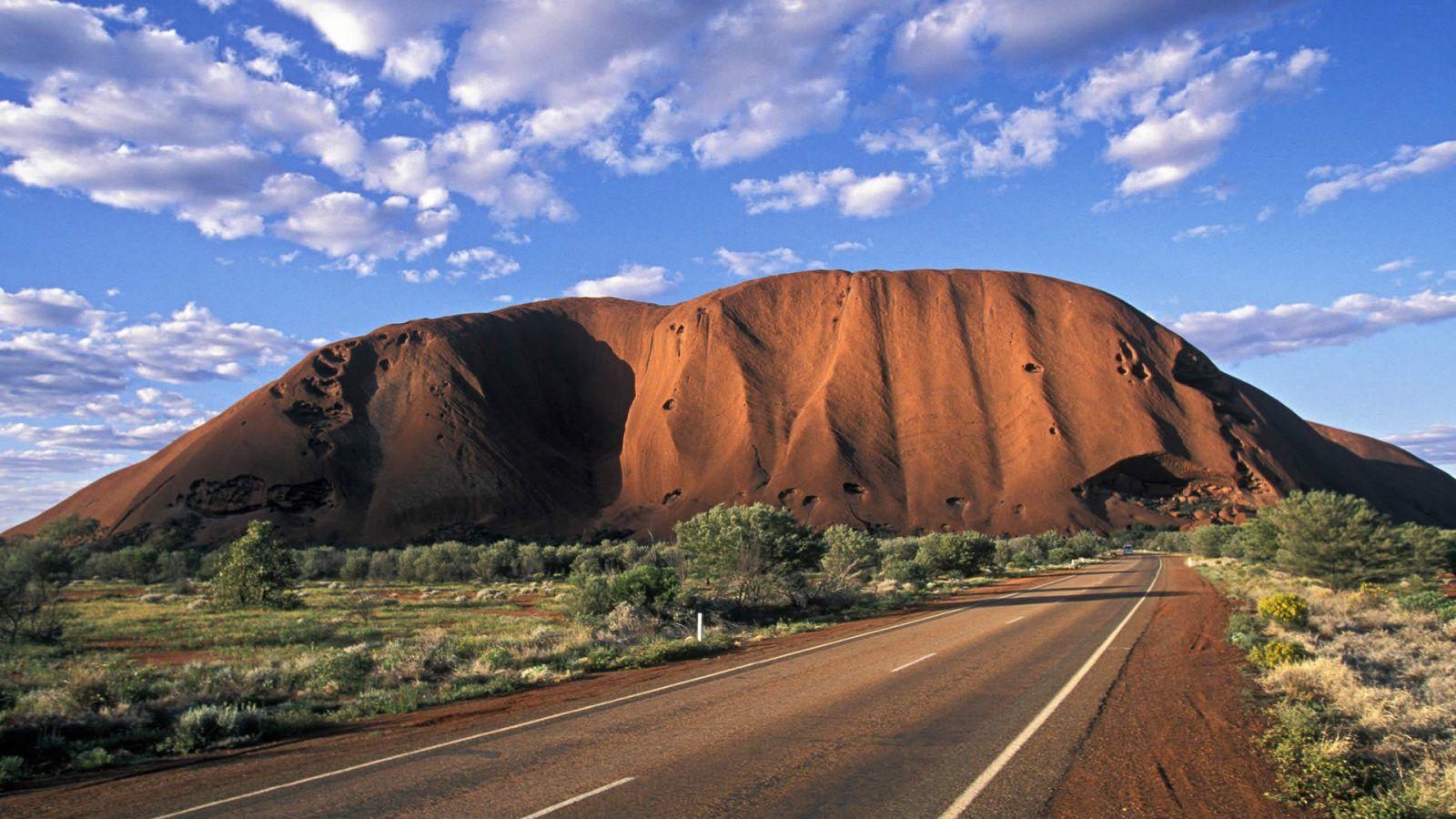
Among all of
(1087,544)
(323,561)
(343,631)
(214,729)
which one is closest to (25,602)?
(343,631)

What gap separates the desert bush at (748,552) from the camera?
23438 mm

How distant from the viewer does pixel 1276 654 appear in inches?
439

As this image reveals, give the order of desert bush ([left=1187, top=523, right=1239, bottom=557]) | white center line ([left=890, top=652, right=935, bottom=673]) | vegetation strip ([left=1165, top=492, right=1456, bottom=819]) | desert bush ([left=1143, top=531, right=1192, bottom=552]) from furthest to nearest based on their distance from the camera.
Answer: desert bush ([left=1143, top=531, right=1192, bottom=552])
desert bush ([left=1187, top=523, right=1239, bottom=557])
white center line ([left=890, top=652, right=935, bottom=673])
vegetation strip ([left=1165, top=492, right=1456, bottom=819])

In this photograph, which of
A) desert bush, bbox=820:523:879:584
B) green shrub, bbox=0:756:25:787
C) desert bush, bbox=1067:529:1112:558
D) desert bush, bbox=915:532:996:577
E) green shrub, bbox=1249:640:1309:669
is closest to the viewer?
green shrub, bbox=0:756:25:787

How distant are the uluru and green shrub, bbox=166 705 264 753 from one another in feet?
202

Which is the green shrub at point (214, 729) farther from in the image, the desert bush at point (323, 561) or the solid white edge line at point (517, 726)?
the desert bush at point (323, 561)

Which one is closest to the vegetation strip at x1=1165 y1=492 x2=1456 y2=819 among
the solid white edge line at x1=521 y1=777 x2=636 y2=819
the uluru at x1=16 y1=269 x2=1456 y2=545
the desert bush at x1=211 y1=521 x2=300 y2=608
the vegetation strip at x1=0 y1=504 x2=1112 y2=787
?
the solid white edge line at x1=521 y1=777 x2=636 y2=819

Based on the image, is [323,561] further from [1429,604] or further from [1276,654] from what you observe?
[1429,604]

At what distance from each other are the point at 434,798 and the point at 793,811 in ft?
8.60

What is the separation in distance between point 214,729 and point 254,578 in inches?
789

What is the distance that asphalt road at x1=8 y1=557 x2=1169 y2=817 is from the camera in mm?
5754

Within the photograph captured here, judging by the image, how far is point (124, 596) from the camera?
3164cm

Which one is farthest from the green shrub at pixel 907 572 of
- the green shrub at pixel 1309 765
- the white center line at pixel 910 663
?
the green shrub at pixel 1309 765

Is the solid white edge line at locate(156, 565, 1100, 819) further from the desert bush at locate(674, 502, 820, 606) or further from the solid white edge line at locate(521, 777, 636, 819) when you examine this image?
the desert bush at locate(674, 502, 820, 606)
